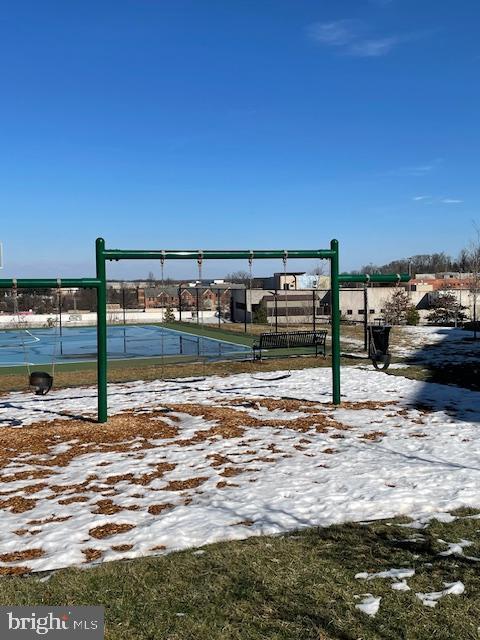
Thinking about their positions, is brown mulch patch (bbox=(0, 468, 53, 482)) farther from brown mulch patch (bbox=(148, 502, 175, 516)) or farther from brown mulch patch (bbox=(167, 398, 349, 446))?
brown mulch patch (bbox=(167, 398, 349, 446))

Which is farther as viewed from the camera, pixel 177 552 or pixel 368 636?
pixel 177 552

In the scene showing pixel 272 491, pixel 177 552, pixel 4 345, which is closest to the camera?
Answer: pixel 177 552

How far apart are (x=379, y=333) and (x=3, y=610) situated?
938cm

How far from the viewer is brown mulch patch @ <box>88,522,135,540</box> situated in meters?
4.87

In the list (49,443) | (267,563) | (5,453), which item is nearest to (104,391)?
(49,443)

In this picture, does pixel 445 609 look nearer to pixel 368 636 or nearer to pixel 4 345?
pixel 368 636

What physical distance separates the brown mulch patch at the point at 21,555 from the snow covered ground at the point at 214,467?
0.05 feet

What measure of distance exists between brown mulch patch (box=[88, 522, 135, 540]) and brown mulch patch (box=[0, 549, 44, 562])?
482 millimetres

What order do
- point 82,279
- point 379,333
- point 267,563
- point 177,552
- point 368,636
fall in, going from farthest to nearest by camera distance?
point 379,333, point 82,279, point 177,552, point 267,563, point 368,636

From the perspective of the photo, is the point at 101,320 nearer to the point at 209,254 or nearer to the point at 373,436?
the point at 209,254

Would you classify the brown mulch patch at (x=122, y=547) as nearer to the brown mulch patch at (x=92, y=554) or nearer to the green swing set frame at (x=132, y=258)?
the brown mulch patch at (x=92, y=554)

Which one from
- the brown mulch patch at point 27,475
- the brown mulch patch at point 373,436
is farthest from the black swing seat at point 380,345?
the brown mulch patch at point 27,475

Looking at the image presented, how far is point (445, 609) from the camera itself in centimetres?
347

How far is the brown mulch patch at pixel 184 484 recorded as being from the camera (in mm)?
6132
